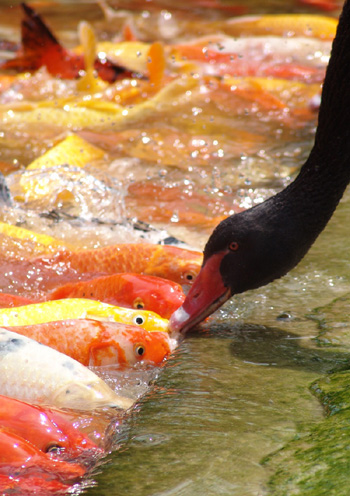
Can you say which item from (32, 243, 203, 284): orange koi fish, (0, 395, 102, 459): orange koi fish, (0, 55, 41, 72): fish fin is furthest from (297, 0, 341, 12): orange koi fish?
(0, 395, 102, 459): orange koi fish

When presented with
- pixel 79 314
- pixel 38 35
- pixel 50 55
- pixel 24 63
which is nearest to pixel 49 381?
pixel 79 314

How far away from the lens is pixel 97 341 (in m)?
3.04

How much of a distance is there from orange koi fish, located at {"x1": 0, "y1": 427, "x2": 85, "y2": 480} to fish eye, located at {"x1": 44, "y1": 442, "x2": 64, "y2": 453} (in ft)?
0.14

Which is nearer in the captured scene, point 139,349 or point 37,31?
point 139,349

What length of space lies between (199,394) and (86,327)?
66cm

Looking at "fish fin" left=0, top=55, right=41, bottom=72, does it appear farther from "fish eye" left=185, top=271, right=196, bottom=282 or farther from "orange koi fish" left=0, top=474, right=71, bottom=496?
"orange koi fish" left=0, top=474, right=71, bottom=496

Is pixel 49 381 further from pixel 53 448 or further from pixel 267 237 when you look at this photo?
pixel 267 237

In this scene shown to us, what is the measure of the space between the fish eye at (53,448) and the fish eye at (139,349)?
0.80 meters

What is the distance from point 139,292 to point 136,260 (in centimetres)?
42

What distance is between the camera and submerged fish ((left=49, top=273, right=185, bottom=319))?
3484 mm

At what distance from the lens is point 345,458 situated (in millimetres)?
2051

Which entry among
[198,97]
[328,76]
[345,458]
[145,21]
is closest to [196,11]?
[145,21]

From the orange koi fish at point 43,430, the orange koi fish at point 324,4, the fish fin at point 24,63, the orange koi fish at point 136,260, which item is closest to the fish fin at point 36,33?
the fish fin at point 24,63

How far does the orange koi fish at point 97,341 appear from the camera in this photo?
3.01 m
